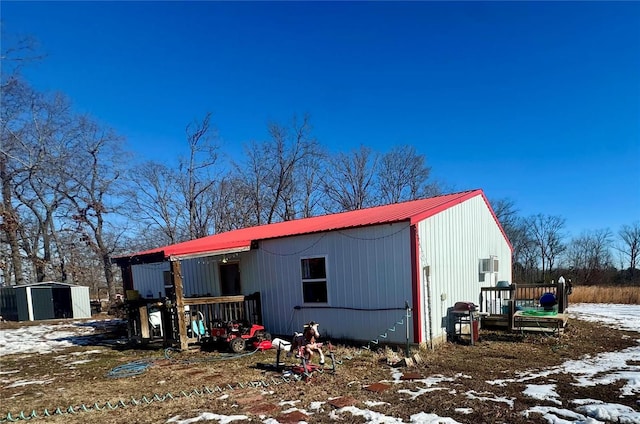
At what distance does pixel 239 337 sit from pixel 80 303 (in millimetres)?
14747

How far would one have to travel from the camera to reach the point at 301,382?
5.84 m

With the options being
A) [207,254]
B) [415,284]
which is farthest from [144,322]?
[415,284]

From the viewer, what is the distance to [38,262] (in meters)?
18.8

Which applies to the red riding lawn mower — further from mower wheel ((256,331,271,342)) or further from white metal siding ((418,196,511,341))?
white metal siding ((418,196,511,341))

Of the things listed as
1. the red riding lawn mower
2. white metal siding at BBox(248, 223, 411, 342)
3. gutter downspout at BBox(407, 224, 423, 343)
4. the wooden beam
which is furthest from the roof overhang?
gutter downspout at BBox(407, 224, 423, 343)

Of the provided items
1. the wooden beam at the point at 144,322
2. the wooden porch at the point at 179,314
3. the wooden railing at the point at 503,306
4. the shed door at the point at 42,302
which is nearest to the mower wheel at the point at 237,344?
the wooden porch at the point at 179,314

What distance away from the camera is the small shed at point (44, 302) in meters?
18.0

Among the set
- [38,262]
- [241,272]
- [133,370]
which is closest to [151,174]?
[38,262]

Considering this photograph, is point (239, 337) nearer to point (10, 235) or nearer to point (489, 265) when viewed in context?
point (489, 265)

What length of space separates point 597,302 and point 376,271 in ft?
49.4

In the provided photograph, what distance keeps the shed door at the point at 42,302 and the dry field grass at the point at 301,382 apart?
10.8 meters

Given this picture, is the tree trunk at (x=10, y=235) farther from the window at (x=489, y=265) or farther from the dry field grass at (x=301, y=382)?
the window at (x=489, y=265)

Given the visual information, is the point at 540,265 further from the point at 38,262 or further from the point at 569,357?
the point at 38,262

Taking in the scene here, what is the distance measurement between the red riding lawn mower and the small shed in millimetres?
14006
